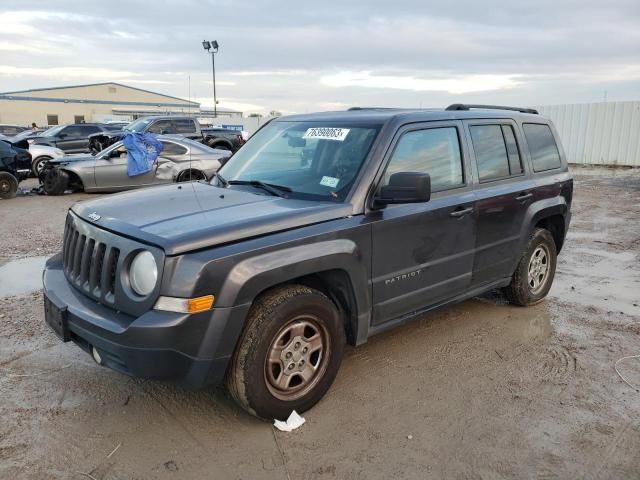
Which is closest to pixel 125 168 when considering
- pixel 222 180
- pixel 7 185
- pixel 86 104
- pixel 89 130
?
pixel 7 185

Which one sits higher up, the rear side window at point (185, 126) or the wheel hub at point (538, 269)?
the rear side window at point (185, 126)

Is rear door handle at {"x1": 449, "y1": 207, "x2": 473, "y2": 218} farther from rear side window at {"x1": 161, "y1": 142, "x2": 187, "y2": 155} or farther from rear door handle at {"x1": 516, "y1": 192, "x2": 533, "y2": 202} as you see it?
rear side window at {"x1": 161, "y1": 142, "x2": 187, "y2": 155}

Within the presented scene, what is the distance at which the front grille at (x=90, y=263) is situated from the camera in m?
3.12

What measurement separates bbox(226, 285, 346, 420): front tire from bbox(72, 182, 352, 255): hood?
0.42 meters

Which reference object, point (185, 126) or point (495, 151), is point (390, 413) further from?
point (185, 126)

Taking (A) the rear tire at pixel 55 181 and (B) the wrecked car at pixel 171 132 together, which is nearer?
(A) the rear tire at pixel 55 181

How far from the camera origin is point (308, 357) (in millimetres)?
3422

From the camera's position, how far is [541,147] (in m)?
5.37

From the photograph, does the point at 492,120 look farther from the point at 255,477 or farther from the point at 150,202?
the point at 255,477

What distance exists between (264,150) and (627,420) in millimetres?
3179

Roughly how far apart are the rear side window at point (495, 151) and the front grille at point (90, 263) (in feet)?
9.56

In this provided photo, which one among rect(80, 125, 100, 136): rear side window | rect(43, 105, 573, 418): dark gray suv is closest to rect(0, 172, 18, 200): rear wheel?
rect(80, 125, 100, 136): rear side window

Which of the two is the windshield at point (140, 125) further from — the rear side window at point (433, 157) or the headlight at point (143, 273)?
the headlight at point (143, 273)

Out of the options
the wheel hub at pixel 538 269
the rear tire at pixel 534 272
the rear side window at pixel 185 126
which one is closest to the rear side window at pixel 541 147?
the rear tire at pixel 534 272
